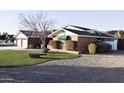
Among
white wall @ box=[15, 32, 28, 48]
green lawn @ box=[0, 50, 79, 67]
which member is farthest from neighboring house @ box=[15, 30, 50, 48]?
green lawn @ box=[0, 50, 79, 67]

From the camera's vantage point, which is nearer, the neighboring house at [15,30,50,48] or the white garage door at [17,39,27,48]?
the neighboring house at [15,30,50,48]

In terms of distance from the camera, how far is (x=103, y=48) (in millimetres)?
26719

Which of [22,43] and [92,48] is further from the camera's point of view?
[22,43]

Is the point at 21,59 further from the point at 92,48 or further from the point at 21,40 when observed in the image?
the point at 21,40

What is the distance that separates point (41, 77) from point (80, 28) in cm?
2256


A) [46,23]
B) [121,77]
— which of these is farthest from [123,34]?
[121,77]

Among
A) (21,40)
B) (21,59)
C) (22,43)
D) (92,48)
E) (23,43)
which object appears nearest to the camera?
(21,59)

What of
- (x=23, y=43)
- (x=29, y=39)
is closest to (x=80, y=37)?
(x=29, y=39)

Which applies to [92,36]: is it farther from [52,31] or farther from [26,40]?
[26,40]

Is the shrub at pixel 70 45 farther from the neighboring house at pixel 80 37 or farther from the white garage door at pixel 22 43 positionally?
the white garage door at pixel 22 43

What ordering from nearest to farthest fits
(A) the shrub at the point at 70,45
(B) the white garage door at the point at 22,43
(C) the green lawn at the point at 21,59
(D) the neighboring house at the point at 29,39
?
(C) the green lawn at the point at 21,59
(A) the shrub at the point at 70,45
(D) the neighboring house at the point at 29,39
(B) the white garage door at the point at 22,43

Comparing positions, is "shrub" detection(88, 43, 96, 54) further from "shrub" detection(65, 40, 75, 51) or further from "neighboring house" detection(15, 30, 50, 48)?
"neighboring house" detection(15, 30, 50, 48)

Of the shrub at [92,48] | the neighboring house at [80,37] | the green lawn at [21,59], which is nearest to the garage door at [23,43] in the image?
the neighboring house at [80,37]

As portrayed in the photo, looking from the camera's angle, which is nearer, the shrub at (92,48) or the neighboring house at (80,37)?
the shrub at (92,48)
